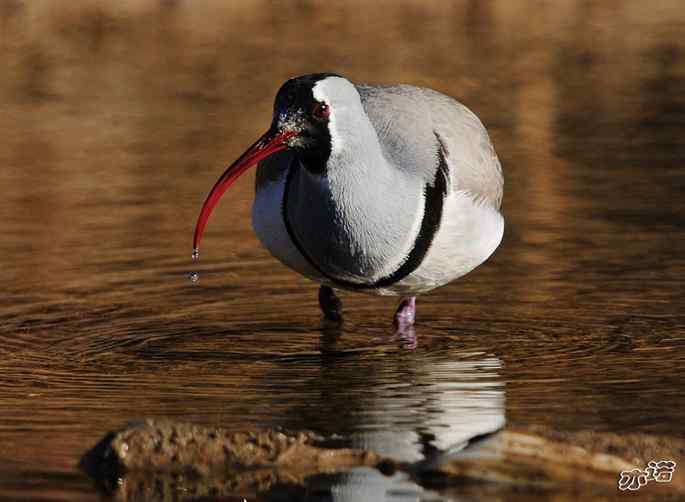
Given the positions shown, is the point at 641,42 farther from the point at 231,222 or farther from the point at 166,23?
the point at 231,222

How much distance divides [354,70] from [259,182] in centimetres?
855

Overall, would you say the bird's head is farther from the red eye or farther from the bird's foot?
the bird's foot

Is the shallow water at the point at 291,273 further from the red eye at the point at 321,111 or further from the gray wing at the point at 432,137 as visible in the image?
the red eye at the point at 321,111

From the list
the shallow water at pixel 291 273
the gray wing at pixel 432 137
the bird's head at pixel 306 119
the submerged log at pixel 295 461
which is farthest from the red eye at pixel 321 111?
the submerged log at pixel 295 461

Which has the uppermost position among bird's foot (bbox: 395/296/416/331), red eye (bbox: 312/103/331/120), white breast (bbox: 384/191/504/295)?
red eye (bbox: 312/103/331/120)

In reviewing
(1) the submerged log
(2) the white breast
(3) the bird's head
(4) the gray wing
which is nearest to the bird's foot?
(2) the white breast

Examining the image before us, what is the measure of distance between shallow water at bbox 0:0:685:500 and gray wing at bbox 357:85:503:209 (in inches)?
28.9

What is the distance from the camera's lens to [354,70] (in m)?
16.9

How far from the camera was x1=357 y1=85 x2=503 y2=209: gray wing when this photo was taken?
26.8 ft

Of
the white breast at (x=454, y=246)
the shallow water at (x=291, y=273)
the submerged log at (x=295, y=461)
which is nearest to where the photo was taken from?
the submerged log at (x=295, y=461)

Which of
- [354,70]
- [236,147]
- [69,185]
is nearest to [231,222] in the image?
[69,185]

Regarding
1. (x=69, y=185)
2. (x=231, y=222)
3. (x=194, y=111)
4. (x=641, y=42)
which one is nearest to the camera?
(x=231, y=222)

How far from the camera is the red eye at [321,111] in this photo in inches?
291

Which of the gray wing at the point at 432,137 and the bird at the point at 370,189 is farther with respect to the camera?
the gray wing at the point at 432,137
